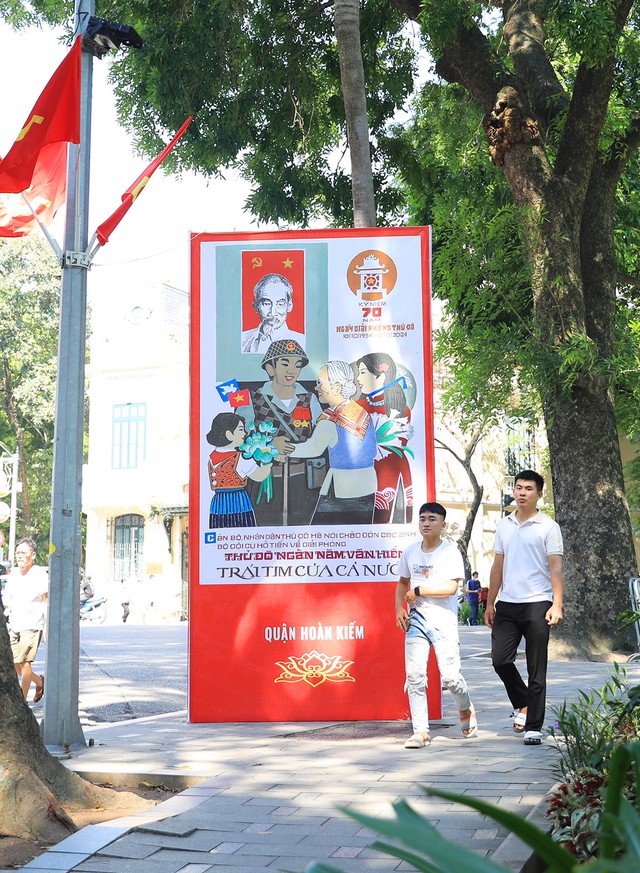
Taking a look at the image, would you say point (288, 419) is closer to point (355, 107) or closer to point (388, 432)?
point (388, 432)

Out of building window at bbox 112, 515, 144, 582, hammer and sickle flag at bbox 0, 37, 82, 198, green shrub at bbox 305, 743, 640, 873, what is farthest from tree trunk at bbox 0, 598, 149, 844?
building window at bbox 112, 515, 144, 582

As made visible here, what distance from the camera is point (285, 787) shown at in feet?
19.4

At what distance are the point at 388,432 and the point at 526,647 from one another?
2067mm

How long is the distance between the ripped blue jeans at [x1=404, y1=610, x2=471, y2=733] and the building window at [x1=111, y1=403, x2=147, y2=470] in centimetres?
3499

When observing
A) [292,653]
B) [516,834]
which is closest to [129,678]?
[292,653]

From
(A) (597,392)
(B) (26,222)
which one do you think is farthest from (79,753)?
(A) (597,392)

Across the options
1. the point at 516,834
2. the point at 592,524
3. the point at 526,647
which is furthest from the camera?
the point at 592,524

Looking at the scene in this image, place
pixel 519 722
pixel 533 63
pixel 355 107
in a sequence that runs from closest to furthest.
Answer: pixel 519 722 < pixel 355 107 < pixel 533 63

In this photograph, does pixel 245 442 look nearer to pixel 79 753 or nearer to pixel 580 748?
pixel 79 753

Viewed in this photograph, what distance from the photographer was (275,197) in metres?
16.8

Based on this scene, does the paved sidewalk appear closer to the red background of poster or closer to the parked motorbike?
the red background of poster

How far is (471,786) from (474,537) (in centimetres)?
3965

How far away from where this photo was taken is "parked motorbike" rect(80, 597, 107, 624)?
36.3 m

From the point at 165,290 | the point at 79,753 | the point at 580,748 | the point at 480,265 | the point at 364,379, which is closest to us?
the point at 580,748
